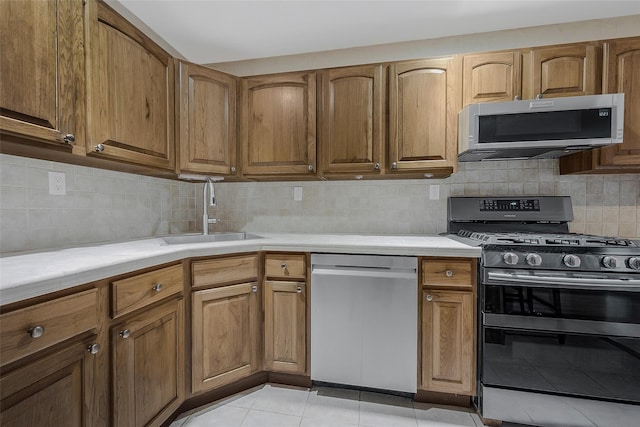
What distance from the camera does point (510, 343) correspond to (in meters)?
1.50

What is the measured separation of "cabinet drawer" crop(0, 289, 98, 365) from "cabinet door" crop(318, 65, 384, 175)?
144cm

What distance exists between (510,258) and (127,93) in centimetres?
212

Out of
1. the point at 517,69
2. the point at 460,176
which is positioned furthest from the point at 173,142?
the point at 517,69

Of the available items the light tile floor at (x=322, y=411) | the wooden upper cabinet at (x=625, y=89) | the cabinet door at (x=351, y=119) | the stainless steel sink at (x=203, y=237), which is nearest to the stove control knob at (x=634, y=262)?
the wooden upper cabinet at (x=625, y=89)

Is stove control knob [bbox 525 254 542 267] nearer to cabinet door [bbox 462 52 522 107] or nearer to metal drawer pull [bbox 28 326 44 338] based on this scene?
cabinet door [bbox 462 52 522 107]

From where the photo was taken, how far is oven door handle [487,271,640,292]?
4.62 feet

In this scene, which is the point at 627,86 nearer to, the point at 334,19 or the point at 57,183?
the point at 334,19

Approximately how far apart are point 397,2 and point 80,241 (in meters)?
2.27

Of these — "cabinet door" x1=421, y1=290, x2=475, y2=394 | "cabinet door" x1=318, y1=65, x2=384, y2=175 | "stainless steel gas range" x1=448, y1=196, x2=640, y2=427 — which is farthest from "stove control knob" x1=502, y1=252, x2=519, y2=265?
"cabinet door" x1=318, y1=65, x2=384, y2=175

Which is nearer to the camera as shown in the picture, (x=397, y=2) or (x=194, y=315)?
→ (x=194, y=315)

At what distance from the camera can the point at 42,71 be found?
1.12 m

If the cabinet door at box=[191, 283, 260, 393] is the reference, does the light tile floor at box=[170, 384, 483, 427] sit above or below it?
below

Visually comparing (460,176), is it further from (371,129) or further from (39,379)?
(39,379)

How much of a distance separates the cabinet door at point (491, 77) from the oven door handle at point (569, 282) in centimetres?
106
